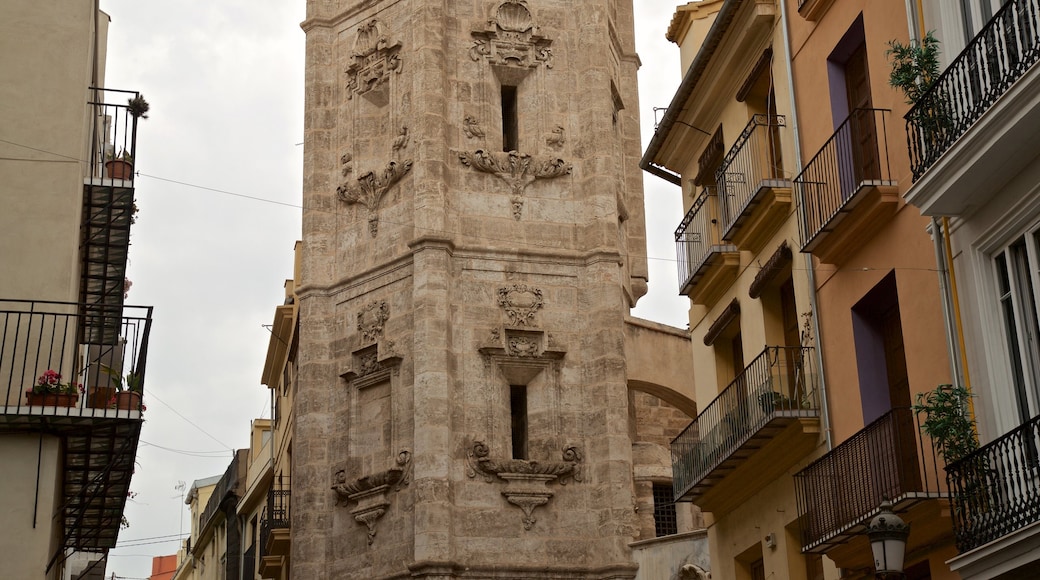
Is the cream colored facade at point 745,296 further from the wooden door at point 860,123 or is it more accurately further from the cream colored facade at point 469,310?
the cream colored facade at point 469,310

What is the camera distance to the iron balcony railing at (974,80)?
10.3 m

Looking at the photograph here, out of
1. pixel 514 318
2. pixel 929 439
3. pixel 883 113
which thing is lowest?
pixel 929 439

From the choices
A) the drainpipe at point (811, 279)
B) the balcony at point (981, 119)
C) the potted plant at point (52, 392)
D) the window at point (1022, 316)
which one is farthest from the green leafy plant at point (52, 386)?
the window at point (1022, 316)

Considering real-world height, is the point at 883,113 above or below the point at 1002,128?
above

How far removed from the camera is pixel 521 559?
24.5m

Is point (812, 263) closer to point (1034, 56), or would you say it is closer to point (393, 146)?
point (1034, 56)

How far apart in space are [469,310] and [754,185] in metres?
9.97

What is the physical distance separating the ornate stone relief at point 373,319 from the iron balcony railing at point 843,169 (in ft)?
40.9

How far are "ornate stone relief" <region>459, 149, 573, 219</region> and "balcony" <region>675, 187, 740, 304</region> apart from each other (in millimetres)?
7879

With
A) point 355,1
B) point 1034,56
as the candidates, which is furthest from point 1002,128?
point 355,1

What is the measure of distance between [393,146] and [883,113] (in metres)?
14.6

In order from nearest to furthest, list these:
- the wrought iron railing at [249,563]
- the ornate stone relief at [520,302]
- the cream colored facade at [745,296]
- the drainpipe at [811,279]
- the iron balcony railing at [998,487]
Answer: the iron balcony railing at [998,487] < the drainpipe at [811,279] < the cream colored facade at [745,296] < the ornate stone relief at [520,302] < the wrought iron railing at [249,563]

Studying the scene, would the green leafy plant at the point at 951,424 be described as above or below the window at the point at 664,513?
below

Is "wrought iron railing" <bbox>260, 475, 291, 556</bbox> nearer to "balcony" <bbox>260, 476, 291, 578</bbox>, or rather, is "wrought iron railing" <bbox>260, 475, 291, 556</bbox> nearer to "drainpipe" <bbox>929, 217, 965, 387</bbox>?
"balcony" <bbox>260, 476, 291, 578</bbox>
